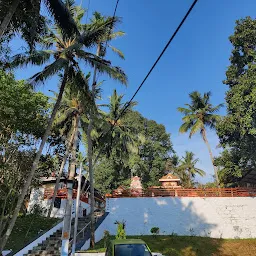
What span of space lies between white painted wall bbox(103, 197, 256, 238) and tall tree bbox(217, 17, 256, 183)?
151 inches

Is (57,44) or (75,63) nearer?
(75,63)

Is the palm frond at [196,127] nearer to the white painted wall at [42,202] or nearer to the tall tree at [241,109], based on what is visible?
the tall tree at [241,109]

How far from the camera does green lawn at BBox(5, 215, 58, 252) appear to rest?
46.3ft

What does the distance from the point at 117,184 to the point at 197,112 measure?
16150mm

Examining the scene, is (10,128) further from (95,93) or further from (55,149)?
(55,149)

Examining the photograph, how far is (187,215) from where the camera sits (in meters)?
19.9

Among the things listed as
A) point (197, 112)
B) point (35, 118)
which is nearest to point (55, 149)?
point (35, 118)

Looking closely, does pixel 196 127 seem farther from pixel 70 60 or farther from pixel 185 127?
pixel 70 60

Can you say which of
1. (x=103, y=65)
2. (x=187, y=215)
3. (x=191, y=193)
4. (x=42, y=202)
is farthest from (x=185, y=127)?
(x=103, y=65)

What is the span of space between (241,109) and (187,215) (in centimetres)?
1072

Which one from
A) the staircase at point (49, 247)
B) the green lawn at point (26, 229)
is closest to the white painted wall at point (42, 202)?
the green lawn at point (26, 229)

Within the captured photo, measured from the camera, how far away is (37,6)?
395 inches

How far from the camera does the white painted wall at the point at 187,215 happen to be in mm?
19406

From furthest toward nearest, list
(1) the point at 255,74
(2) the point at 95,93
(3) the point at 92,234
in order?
1. (1) the point at 255,74
2. (2) the point at 95,93
3. (3) the point at 92,234
